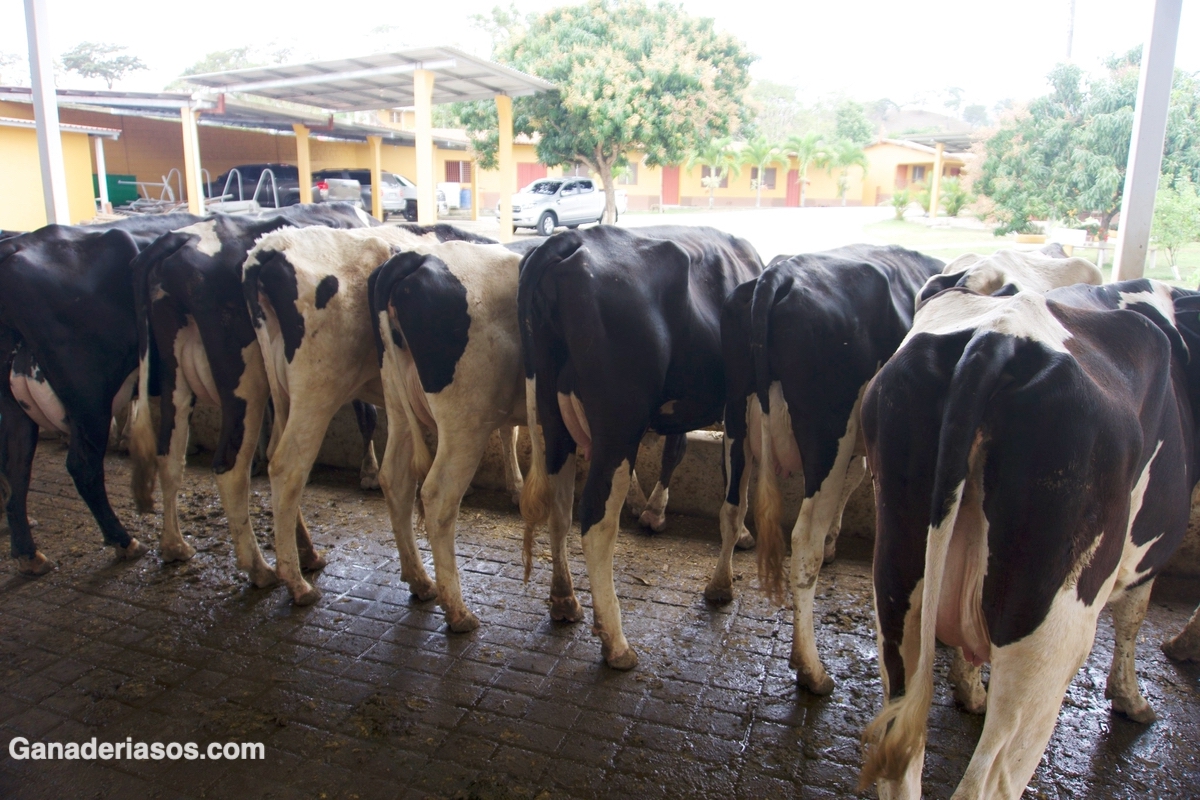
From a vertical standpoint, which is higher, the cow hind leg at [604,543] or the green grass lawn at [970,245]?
the green grass lawn at [970,245]

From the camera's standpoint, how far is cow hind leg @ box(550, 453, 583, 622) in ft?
12.1

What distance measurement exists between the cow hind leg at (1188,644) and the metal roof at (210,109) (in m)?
16.3

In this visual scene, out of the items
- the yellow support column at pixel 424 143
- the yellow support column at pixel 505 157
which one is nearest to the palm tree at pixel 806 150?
the yellow support column at pixel 505 157

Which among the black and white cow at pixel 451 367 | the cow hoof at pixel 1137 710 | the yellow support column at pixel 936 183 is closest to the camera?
the cow hoof at pixel 1137 710

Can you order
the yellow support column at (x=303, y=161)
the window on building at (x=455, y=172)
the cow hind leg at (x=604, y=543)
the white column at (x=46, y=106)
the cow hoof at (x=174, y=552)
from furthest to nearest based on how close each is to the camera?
the window on building at (x=455, y=172) < the yellow support column at (x=303, y=161) < the white column at (x=46, y=106) < the cow hoof at (x=174, y=552) < the cow hind leg at (x=604, y=543)

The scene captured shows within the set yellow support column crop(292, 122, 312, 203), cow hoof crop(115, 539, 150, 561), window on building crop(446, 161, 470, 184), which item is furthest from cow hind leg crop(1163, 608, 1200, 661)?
window on building crop(446, 161, 470, 184)

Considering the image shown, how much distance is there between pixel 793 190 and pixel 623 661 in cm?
929

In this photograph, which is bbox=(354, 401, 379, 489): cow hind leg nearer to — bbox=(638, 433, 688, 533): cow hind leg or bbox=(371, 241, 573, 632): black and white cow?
bbox=(371, 241, 573, 632): black and white cow

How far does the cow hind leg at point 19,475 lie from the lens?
14.0 feet

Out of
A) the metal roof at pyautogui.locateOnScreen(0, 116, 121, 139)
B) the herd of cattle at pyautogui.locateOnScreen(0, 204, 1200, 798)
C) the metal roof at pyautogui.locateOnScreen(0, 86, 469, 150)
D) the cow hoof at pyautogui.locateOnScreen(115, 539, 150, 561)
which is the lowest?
the cow hoof at pyautogui.locateOnScreen(115, 539, 150, 561)

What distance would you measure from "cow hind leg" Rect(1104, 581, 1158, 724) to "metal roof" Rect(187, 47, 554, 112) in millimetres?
10111

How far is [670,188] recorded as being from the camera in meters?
13.2

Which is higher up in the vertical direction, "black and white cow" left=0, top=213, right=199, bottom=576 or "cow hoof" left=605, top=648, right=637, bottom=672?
"black and white cow" left=0, top=213, right=199, bottom=576

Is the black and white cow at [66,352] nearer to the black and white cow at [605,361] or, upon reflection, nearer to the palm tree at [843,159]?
the black and white cow at [605,361]
